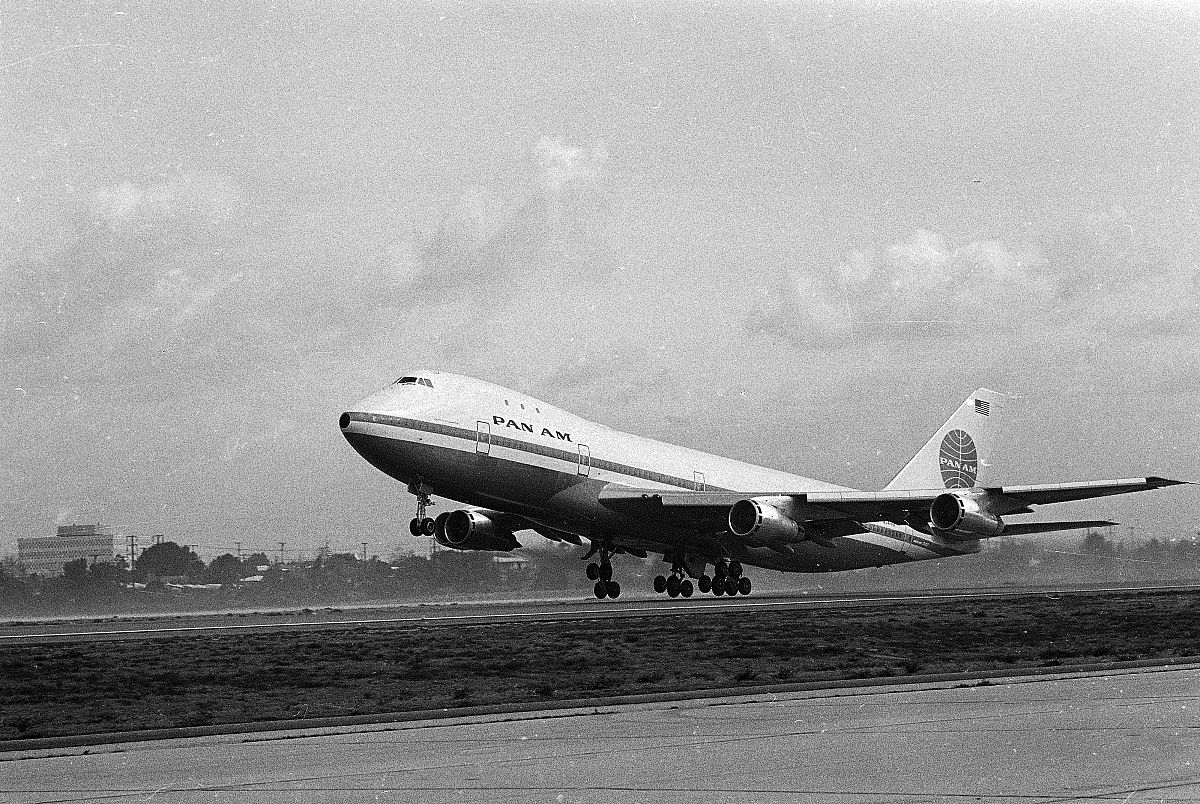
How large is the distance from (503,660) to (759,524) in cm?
2345

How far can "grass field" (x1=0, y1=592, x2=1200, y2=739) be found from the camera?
1664cm

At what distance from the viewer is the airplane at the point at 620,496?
4138cm

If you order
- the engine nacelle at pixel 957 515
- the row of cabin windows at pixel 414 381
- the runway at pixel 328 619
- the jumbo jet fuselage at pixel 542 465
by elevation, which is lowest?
the runway at pixel 328 619

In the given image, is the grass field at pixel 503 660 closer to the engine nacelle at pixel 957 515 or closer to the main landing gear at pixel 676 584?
the engine nacelle at pixel 957 515

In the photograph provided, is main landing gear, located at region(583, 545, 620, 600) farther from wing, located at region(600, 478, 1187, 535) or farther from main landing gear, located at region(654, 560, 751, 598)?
wing, located at region(600, 478, 1187, 535)

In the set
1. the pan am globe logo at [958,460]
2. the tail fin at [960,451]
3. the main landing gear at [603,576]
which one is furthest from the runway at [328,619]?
the pan am globe logo at [958,460]

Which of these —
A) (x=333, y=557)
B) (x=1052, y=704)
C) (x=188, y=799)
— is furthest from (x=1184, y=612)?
(x=333, y=557)

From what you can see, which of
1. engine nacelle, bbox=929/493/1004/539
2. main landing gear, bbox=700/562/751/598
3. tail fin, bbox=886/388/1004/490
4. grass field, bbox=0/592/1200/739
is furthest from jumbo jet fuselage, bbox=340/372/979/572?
grass field, bbox=0/592/1200/739

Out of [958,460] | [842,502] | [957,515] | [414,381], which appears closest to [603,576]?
[842,502]

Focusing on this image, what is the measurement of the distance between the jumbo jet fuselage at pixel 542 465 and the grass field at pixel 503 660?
9.90 meters

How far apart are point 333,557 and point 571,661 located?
53122mm

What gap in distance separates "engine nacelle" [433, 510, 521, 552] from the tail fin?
2185cm

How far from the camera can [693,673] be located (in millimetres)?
19969

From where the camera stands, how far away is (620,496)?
45.5 m
